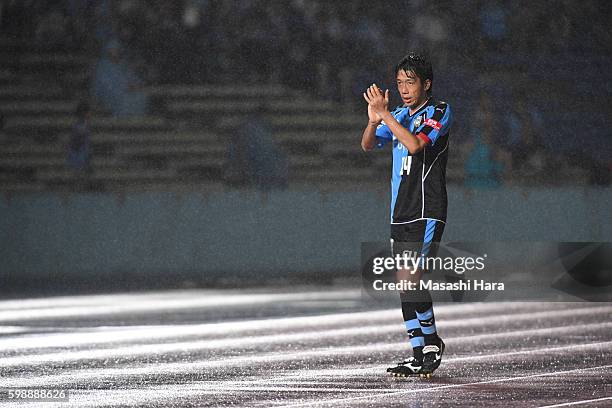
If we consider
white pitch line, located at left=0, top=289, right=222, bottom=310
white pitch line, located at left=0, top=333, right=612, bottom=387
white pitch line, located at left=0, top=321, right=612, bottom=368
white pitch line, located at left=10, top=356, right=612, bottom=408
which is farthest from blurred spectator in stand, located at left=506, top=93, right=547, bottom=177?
white pitch line, located at left=10, top=356, right=612, bottom=408

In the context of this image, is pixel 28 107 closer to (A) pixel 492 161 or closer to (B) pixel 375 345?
(A) pixel 492 161

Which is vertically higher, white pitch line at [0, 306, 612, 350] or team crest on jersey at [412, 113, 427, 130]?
team crest on jersey at [412, 113, 427, 130]

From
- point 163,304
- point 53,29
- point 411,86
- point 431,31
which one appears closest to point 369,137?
point 411,86

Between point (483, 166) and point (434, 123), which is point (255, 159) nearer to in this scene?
point (483, 166)

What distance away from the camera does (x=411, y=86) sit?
344 inches

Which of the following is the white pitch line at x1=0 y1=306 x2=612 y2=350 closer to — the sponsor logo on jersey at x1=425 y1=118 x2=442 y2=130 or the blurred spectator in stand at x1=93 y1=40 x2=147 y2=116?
the sponsor logo on jersey at x1=425 y1=118 x2=442 y2=130

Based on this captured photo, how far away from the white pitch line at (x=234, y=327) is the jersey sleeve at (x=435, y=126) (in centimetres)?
413

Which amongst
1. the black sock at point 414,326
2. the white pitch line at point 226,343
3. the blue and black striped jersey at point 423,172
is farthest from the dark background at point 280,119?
the blue and black striped jersey at point 423,172

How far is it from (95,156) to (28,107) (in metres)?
1.67

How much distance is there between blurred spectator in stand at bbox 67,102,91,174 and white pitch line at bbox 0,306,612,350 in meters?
8.39

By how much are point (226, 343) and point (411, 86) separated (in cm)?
360

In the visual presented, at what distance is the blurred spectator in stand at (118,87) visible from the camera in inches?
893

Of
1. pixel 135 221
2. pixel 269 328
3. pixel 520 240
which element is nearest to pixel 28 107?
pixel 135 221

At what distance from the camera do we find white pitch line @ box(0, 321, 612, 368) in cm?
1018
